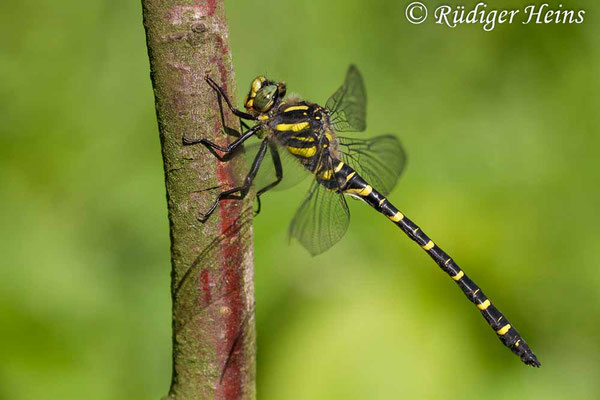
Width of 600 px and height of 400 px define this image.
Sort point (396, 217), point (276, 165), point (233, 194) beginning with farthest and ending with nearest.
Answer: point (396, 217) → point (276, 165) → point (233, 194)

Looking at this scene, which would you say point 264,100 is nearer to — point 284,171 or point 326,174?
point 284,171

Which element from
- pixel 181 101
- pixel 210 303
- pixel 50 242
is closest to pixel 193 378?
pixel 210 303

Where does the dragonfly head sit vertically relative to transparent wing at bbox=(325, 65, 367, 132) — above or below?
below

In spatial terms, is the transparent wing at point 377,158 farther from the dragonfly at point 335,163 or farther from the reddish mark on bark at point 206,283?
the reddish mark on bark at point 206,283

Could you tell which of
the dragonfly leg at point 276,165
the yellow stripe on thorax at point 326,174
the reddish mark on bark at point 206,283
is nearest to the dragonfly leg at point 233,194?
the reddish mark on bark at point 206,283

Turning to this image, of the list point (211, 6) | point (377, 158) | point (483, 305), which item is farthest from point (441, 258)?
point (211, 6)

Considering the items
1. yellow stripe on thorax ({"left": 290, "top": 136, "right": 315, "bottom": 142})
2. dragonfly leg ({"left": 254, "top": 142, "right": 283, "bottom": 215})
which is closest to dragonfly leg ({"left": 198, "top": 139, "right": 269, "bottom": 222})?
dragonfly leg ({"left": 254, "top": 142, "right": 283, "bottom": 215})

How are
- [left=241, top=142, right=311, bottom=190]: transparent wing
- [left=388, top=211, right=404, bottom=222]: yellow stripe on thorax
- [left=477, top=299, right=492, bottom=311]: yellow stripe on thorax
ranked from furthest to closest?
[left=388, top=211, right=404, bottom=222]: yellow stripe on thorax → [left=477, top=299, right=492, bottom=311]: yellow stripe on thorax → [left=241, top=142, right=311, bottom=190]: transparent wing

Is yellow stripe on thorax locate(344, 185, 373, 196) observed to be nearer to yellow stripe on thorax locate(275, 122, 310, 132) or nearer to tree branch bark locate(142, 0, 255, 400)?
yellow stripe on thorax locate(275, 122, 310, 132)
